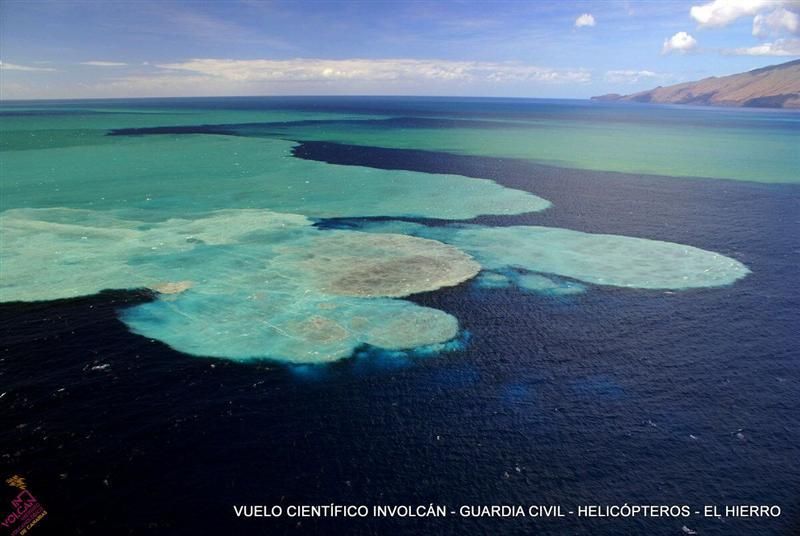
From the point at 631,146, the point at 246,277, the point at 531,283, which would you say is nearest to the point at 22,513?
the point at 246,277

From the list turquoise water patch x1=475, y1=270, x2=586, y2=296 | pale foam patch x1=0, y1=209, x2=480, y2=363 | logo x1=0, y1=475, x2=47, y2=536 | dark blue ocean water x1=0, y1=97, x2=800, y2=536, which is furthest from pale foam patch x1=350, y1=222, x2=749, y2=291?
logo x1=0, y1=475, x2=47, y2=536

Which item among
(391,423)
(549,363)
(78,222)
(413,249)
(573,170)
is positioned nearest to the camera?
(391,423)

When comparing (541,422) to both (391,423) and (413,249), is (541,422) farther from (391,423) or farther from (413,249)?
(413,249)

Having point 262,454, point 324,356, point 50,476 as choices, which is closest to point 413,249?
point 324,356

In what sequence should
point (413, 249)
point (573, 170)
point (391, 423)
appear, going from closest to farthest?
point (391, 423) → point (413, 249) → point (573, 170)

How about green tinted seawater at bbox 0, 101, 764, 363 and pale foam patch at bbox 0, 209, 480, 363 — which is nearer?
pale foam patch at bbox 0, 209, 480, 363

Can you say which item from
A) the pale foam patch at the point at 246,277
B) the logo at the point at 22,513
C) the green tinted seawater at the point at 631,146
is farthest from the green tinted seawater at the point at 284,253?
the green tinted seawater at the point at 631,146

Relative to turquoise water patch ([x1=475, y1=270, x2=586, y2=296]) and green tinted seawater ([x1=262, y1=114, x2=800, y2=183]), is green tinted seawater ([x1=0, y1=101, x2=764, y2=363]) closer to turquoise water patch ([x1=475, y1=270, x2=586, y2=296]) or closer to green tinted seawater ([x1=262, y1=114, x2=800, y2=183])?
turquoise water patch ([x1=475, y1=270, x2=586, y2=296])
